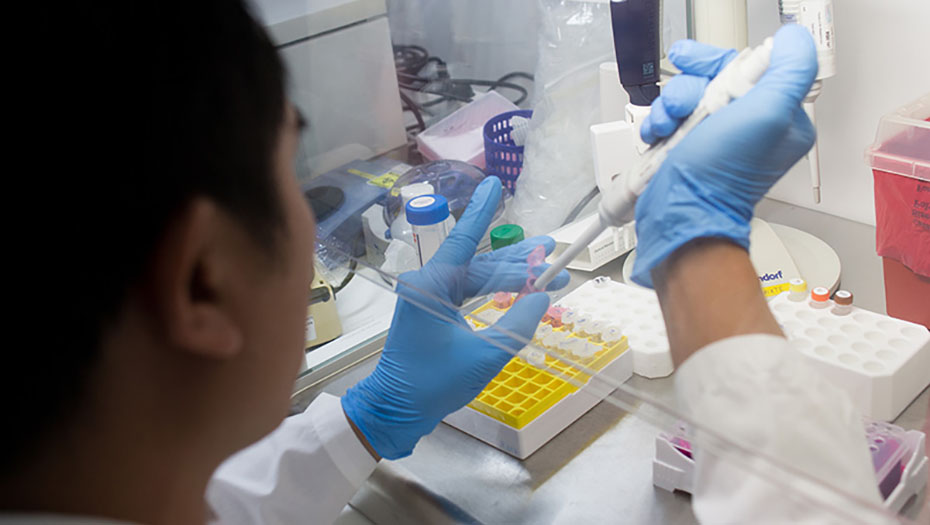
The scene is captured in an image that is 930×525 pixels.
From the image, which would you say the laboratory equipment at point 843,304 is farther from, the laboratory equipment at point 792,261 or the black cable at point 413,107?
the black cable at point 413,107

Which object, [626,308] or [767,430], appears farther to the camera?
[626,308]

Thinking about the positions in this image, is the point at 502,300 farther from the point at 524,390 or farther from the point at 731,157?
the point at 731,157

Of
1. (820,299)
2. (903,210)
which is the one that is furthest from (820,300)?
(903,210)

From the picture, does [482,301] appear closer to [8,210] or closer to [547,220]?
[547,220]

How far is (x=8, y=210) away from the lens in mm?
519

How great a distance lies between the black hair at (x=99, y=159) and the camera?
514 mm

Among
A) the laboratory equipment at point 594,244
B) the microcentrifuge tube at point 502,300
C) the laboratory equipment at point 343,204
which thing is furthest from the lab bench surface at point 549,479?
the laboratory equipment at point 343,204

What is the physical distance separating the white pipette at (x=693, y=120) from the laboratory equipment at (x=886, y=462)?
26 centimetres

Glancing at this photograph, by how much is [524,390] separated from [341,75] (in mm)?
740

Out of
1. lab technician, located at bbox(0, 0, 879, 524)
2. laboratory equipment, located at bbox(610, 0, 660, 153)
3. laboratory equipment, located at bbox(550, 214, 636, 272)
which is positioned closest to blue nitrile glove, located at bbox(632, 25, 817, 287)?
lab technician, located at bbox(0, 0, 879, 524)

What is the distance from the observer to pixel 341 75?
1.60 meters

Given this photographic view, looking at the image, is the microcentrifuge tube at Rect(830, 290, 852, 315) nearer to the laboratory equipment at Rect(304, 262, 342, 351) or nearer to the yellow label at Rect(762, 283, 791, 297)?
the yellow label at Rect(762, 283, 791, 297)

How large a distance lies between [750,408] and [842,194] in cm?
100

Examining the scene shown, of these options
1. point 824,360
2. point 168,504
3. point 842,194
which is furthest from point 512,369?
point 842,194
